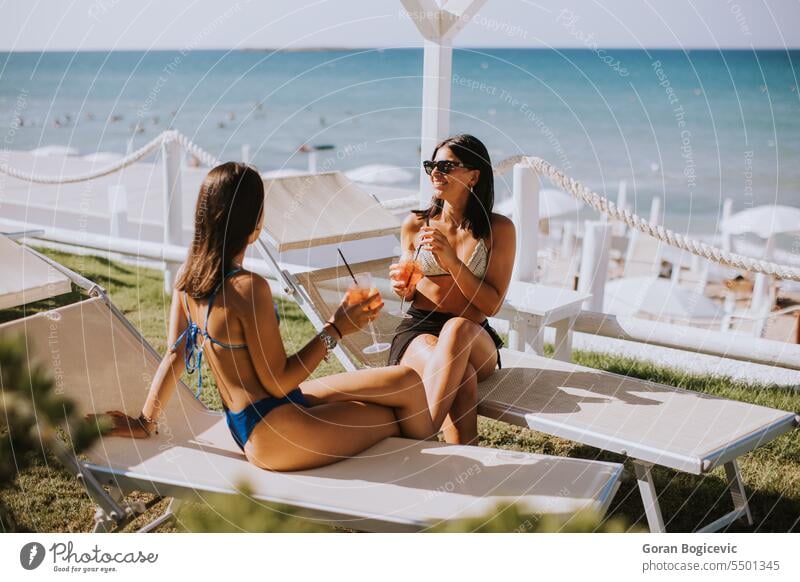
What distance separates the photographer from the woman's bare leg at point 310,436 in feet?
8.29

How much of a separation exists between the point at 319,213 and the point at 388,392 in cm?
153

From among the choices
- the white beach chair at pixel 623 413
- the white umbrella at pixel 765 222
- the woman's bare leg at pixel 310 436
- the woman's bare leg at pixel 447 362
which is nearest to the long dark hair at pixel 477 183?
the woman's bare leg at pixel 447 362

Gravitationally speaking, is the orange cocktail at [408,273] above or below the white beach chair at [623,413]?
above

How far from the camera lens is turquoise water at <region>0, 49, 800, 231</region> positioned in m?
20.4

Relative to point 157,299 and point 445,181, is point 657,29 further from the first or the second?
point 445,181

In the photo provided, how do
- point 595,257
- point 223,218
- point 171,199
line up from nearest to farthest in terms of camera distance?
1. point 223,218
2. point 595,257
3. point 171,199

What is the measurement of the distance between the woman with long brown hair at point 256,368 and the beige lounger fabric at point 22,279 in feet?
4.38

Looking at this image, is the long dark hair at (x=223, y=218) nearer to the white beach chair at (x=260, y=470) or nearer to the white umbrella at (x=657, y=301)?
the white beach chair at (x=260, y=470)

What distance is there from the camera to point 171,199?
5684 mm

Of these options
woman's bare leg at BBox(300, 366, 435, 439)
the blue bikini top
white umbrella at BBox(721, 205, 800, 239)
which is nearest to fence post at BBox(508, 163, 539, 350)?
woman's bare leg at BBox(300, 366, 435, 439)

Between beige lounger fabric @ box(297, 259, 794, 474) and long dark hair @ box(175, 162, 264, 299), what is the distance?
111 centimetres

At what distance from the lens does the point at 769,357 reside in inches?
147

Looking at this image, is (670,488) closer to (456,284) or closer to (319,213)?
(456,284)

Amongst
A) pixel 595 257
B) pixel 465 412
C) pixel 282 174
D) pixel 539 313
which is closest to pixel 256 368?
pixel 465 412
